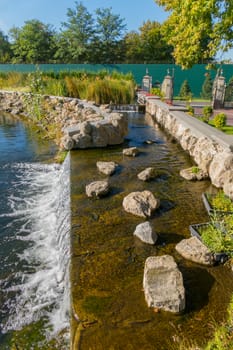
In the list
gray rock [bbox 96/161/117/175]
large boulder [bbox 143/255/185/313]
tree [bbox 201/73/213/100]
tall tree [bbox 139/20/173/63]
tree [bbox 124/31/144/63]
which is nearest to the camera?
large boulder [bbox 143/255/185/313]

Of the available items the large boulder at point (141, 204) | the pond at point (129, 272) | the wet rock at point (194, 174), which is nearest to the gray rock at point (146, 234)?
the pond at point (129, 272)

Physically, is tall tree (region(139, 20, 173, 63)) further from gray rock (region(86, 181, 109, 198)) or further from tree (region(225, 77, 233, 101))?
gray rock (region(86, 181, 109, 198))

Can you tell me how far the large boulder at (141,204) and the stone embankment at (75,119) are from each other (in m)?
3.19

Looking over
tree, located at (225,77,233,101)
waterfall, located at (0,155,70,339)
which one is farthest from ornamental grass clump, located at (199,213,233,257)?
tree, located at (225,77,233,101)

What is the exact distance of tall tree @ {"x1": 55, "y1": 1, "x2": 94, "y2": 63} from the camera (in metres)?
32.9

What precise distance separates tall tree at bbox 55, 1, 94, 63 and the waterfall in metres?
31.0

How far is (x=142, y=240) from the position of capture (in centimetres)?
319

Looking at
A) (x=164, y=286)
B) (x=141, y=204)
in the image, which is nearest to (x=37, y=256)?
(x=141, y=204)

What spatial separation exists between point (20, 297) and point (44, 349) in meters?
0.81

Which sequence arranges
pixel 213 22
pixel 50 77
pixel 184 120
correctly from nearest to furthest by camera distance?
pixel 213 22
pixel 184 120
pixel 50 77

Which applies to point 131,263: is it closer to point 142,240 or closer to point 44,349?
point 142,240

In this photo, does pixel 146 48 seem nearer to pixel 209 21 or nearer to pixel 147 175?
pixel 209 21

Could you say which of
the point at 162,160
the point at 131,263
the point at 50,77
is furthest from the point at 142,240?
the point at 50,77

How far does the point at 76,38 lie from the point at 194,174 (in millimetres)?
33410
